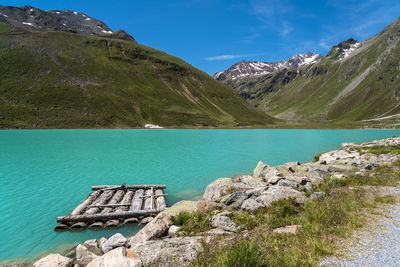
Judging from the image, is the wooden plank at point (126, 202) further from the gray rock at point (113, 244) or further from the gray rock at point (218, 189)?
the gray rock at point (113, 244)

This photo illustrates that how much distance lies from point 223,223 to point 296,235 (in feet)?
11.6

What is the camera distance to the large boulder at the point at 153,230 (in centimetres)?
965

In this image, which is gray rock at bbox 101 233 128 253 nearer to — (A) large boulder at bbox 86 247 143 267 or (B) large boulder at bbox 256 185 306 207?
(A) large boulder at bbox 86 247 143 267

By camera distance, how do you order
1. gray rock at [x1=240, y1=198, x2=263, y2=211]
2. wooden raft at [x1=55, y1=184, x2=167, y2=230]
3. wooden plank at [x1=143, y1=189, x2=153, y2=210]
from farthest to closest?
wooden plank at [x1=143, y1=189, x2=153, y2=210] < wooden raft at [x1=55, y1=184, x2=167, y2=230] < gray rock at [x1=240, y1=198, x2=263, y2=211]

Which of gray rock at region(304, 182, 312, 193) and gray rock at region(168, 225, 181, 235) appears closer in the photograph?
gray rock at region(168, 225, 181, 235)

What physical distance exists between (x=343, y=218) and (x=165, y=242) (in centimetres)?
745

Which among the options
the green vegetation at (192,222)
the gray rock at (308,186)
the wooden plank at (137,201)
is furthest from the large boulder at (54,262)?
the gray rock at (308,186)

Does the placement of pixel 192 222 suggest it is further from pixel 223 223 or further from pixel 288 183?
pixel 288 183

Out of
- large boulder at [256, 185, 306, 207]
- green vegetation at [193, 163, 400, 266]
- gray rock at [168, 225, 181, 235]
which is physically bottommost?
gray rock at [168, 225, 181, 235]

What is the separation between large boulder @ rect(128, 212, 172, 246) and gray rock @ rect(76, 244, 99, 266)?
168cm

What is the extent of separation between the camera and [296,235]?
25.2ft

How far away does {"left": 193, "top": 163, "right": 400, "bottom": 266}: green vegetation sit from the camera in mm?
5691

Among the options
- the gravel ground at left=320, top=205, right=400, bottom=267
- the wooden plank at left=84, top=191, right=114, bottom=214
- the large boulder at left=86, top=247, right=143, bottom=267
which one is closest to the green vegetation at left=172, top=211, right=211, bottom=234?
the large boulder at left=86, top=247, right=143, bottom=267

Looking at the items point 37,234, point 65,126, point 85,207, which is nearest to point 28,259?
point 37,234
